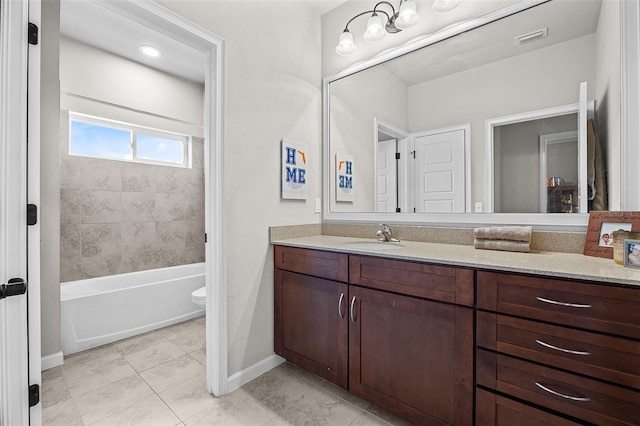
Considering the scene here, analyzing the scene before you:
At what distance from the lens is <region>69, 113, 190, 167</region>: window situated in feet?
9.76

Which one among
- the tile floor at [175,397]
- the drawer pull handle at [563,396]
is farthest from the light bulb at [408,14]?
the tile floor at [175,397]

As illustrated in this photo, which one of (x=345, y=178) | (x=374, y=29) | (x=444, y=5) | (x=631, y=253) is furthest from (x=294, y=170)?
(x=631, y=253)

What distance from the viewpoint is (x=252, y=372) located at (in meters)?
1.93

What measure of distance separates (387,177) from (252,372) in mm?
1654

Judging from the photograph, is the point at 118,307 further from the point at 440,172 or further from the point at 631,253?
the point at 631,253

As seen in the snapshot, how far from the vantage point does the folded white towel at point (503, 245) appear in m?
1.48

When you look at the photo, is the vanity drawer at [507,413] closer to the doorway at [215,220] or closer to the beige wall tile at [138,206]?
the doorway at [215,220]

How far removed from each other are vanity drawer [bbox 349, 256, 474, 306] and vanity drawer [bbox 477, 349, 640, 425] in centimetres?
25

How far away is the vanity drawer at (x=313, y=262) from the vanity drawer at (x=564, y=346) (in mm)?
719

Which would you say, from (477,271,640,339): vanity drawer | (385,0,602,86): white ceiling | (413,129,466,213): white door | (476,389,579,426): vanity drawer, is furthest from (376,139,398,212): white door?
(476,389,579,426): vanity drawer

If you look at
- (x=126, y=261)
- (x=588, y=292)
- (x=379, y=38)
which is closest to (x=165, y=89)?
(x=126, y=261)

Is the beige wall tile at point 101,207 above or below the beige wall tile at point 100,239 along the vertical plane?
above

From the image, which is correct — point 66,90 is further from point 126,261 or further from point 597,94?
point 597,94

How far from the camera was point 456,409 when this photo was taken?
1.24 m
